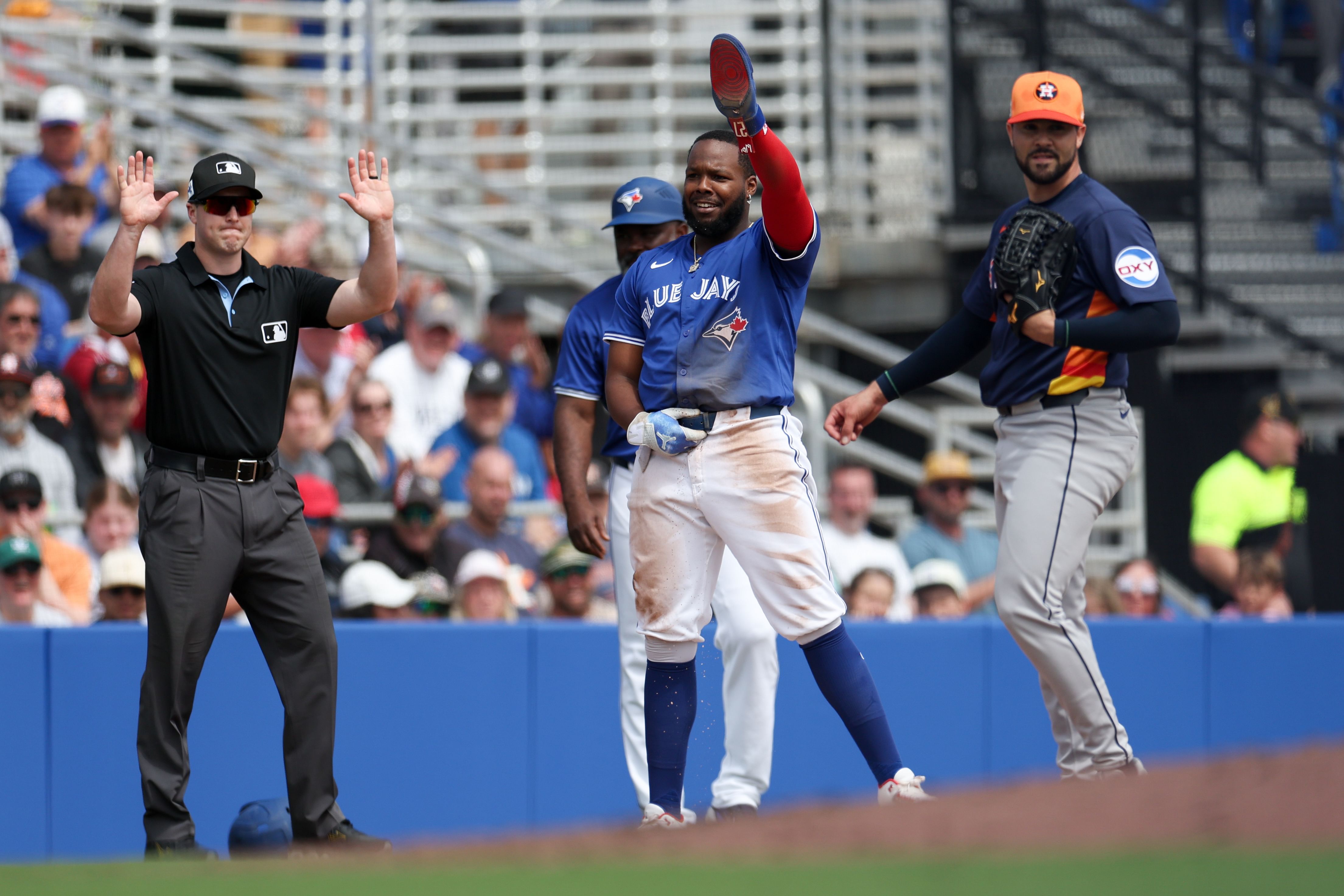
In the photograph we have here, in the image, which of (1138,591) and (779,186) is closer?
(779,186)

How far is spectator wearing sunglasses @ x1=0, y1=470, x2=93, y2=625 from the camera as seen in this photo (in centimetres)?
735

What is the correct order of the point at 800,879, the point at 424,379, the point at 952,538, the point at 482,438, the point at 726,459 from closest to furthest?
the point at 800,879 → the point at 726,459 → the point at 952,538 → the point at 482,438 → the point at 424,379

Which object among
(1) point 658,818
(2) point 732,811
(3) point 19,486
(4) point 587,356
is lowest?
(2) point 732,811

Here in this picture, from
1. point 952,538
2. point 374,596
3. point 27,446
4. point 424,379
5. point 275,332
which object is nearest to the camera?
point 275,332

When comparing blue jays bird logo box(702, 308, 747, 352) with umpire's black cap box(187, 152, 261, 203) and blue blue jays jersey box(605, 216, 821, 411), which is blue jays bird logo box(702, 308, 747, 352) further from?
umpire's black cap box(187, 152, 261, 203)

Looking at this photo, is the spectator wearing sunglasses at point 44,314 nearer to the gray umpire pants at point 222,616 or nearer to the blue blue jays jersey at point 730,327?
the gray umpire pants at point 222,616

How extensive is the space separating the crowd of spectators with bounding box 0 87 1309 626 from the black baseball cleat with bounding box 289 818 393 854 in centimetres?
211

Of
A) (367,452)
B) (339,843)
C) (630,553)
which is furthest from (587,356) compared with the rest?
(367,452)

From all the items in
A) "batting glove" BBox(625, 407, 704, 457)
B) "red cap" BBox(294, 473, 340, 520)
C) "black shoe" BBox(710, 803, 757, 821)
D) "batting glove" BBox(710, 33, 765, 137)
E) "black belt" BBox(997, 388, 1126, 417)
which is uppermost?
"batting glove" BBox(710, 33, 765, 137)

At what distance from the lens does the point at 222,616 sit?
5289mm

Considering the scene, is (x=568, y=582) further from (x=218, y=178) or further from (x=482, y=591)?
(x=218, y=178)

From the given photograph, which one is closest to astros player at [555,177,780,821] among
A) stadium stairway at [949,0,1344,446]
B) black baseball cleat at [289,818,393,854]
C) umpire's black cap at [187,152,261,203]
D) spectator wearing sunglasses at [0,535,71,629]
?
black baseball cleat at [289,818,393,854]

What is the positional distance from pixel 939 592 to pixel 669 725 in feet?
10.4

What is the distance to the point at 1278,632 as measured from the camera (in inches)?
284
